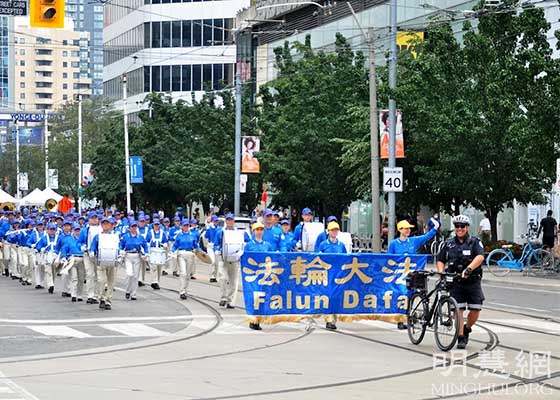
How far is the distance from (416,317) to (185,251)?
1151cm

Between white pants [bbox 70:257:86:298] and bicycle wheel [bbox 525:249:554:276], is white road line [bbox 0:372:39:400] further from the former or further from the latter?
bicycle wheel [bbox 525:249:554:276]

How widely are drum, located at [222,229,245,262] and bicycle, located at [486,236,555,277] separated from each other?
13.3 metres

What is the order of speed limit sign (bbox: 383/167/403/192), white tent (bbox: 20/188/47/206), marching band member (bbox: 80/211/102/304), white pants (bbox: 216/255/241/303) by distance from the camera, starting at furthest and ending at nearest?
white tent (bbox: 20/188/47/206), speed limit sign (bbox: 383/167/403/192), marching band member (bbox: 80/211/102/304), white pants (bbox: 216/255/241/303)

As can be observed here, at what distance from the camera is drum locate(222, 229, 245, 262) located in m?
22.4

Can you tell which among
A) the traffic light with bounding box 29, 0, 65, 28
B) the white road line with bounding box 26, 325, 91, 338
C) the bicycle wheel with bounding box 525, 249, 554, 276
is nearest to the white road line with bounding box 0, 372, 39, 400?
the white road line with bounding box 26, 325, 91, 338

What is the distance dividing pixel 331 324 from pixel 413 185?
947 inches

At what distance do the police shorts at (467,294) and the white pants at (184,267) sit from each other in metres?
10.8

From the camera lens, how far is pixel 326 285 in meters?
19.0

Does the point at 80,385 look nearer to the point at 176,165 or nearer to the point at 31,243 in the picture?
the point at 31,243

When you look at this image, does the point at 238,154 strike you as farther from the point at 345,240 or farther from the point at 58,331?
the point at 58,331

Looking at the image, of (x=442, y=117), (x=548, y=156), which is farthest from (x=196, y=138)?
(x=548, y=156)

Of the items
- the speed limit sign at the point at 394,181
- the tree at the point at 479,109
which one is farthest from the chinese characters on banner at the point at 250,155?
the speed limit sign at the point at 394,181

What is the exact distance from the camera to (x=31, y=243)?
30.5 meters

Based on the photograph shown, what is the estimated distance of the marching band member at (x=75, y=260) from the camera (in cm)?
2538
